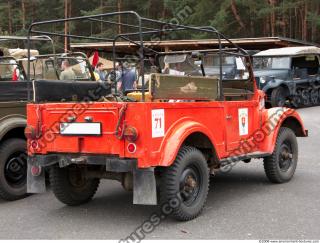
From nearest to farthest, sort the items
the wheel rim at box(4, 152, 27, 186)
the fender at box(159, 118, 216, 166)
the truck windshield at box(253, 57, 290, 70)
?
the fender at box(159, 118, 216, 166) → the wheel rim at box(4, 152, 27, 186) → the truck windshield at box(253, 57, 290, 70)

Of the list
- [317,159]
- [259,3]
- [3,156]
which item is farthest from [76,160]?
[259,3]

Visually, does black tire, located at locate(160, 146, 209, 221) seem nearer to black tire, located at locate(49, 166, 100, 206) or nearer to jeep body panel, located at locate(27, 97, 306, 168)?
jeep body panel, located at locate(27, 97, 306, 168)

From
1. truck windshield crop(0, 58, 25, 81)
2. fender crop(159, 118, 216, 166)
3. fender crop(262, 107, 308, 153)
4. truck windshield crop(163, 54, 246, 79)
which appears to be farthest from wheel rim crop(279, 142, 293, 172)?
truck windshield crop(0, 58, 25, 81)

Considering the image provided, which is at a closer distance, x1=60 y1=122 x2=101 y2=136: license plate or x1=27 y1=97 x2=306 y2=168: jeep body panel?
x1=27 y1=97 x2=306 y2=168: jeep body panel

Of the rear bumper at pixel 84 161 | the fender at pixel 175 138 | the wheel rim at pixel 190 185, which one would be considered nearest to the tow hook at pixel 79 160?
the rear bumper at pixel 84 161

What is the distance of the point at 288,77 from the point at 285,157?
38.3 feet

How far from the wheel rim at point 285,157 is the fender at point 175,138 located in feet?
7.45

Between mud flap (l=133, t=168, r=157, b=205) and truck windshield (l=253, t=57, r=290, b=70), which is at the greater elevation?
truck windshield (l=253, t=57, r=290, b=70)

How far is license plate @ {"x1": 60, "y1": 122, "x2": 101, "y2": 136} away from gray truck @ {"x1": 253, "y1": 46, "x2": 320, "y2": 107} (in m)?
13.0

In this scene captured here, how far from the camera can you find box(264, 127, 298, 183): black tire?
727cm

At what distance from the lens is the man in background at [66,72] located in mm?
8242

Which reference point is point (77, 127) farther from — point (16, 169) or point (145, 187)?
point (16, 169)

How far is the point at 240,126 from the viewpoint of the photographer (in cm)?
668

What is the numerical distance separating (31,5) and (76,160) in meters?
39.2
